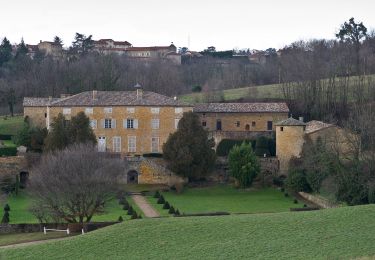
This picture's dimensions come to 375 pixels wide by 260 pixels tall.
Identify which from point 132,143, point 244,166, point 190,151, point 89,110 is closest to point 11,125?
point 89,110

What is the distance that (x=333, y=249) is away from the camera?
89.5 feet

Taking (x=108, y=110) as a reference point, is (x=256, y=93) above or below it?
above

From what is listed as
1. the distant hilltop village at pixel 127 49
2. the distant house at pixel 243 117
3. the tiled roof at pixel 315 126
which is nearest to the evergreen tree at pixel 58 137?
the distant house at pixel 243 117

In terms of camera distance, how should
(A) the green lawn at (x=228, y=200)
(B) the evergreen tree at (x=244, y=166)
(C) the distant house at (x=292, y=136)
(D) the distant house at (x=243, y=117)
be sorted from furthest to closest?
(D) the distant house at (x=243, y=117), (C) the distant house at (x=292, y=136), (B) the evergreen tree at (x=244, y=166), (A) the green lawn at (x=228, y=200)

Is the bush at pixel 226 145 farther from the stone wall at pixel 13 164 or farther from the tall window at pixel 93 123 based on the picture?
the stone wall at pixel 13 164

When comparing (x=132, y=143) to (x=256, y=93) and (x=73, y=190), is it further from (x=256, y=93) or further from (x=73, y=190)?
(x=256, y=93)

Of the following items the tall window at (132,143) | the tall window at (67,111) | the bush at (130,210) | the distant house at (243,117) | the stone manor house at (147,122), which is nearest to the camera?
the bush at (130,210)

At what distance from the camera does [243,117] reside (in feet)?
202

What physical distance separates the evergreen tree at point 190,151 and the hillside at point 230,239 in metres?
17.7

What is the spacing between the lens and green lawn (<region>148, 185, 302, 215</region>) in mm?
43531

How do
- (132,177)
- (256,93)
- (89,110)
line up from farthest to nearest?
1. (256,93)
2. (89,110)
3. (132,177)

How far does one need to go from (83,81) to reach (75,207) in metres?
41.6

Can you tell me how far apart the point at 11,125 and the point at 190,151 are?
2301 centimetres

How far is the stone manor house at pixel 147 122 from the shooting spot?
53.7 meters
